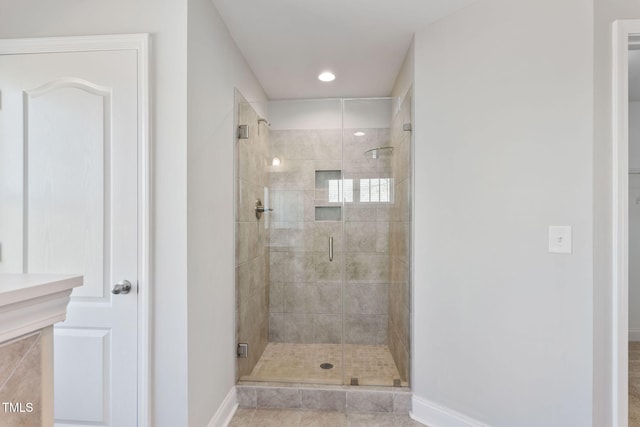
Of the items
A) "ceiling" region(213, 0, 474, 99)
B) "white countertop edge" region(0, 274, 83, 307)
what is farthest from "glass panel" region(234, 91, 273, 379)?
"white countertop edge" region(0, 274, 83, 307)

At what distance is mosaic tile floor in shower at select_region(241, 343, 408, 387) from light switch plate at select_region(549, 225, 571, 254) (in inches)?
52.1

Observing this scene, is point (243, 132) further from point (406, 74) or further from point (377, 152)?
point (406, 74)

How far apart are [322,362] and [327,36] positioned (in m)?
2.49

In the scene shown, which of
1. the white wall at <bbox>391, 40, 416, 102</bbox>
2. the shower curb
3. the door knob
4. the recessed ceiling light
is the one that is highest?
the recessed ceiling light

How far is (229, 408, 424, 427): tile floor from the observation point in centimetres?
212

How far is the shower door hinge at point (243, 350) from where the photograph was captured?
239 centimetres

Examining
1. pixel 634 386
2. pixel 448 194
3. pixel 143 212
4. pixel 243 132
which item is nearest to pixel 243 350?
pixel 143 212

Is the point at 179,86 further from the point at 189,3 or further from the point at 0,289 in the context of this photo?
the point at 0,289

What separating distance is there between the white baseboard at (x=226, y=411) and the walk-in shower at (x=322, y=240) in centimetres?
19

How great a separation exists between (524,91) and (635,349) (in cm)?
326

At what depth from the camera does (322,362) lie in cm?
274

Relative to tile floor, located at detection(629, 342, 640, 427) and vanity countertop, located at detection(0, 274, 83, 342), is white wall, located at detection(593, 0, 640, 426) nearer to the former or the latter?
tile floor, located at detection(629, 342, 640, 427)

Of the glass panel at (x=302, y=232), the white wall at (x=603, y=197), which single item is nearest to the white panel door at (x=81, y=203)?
the glass panel at (x=302, y=232)

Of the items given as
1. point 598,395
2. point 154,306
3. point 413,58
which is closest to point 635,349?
point 598,395
